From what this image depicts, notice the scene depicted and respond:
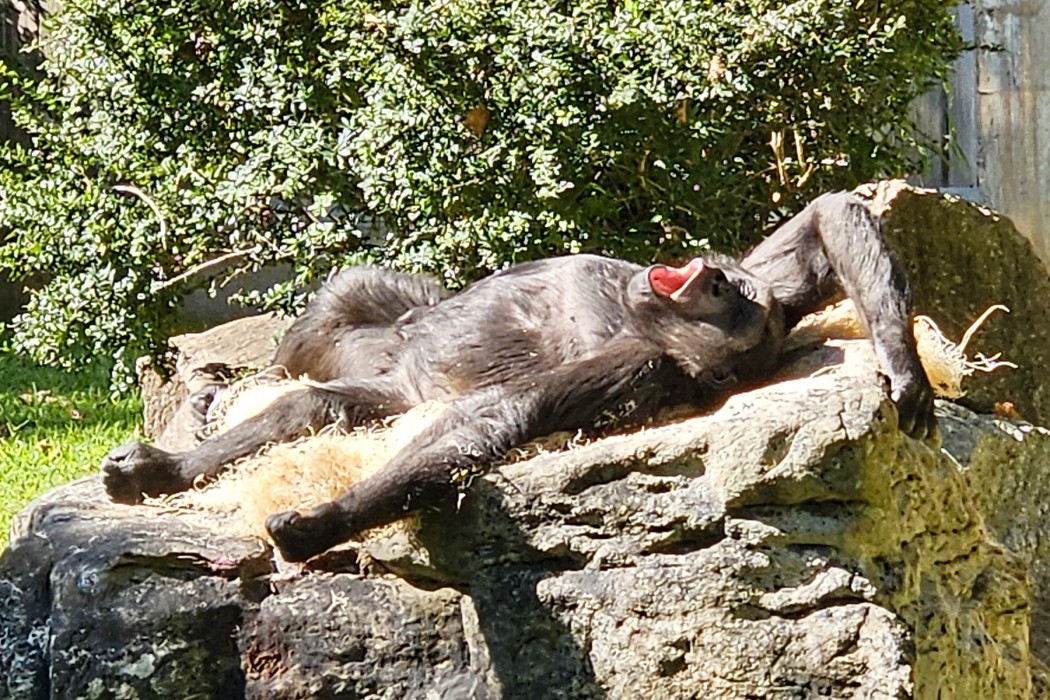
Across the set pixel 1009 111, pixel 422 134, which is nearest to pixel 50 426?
pixel 422 134

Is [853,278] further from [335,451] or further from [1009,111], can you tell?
[1009,111]

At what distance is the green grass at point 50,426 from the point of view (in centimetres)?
636

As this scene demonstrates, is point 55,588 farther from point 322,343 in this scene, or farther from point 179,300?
point 179,300

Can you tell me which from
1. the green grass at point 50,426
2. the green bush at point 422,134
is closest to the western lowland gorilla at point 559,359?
the green bush at point 422,134

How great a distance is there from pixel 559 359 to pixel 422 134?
1.74 meters

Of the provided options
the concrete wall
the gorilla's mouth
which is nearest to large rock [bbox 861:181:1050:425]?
the gorilla's mouth

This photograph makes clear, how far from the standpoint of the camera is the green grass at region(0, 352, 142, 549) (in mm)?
6359

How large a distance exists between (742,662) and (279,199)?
11.4 ft

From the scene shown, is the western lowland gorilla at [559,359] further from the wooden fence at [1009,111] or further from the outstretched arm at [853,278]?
the wooden fence at [1009,111]

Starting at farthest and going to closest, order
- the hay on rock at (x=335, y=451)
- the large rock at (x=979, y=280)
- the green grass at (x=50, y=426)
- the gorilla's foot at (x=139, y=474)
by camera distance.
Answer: the green grass at (x=50, y=426) < the large rock at (x=979, y=280) < the gorilla's foot at (x=139, y=474) < the hay on rock at (x=335, y=451)

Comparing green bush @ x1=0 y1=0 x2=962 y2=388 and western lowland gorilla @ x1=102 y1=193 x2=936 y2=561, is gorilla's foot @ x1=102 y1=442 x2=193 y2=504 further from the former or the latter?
green bush @ x1=0 y1=0 x2=962 y2=388

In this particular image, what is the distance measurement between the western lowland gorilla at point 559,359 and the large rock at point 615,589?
0.49 ft

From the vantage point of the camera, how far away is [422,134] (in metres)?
5.40

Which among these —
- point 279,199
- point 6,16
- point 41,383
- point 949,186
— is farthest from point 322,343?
point 6,16
